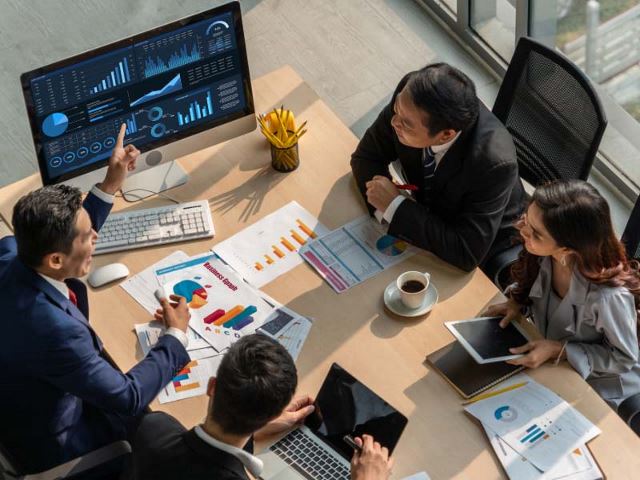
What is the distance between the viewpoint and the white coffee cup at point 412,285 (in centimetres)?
295

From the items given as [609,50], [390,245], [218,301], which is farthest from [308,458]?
[609,50]

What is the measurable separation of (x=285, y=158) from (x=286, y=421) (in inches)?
40.6

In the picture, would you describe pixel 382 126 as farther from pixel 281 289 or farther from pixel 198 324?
pixel 198 324

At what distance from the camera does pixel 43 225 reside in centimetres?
266

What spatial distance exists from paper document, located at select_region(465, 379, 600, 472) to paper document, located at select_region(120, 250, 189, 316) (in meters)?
1.02

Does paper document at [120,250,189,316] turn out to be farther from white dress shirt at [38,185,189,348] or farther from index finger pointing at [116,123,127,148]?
index finger pointing at [116,123,127,148]

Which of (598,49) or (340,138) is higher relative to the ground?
(340,138)

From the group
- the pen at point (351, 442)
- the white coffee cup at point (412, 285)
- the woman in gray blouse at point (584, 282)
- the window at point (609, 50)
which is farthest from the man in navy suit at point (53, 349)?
the window at point (609, 50)

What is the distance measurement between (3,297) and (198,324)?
0.59m

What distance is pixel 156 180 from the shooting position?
11.1 ft

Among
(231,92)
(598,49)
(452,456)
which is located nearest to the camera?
(452,456)

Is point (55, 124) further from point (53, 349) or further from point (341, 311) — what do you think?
point (341, 311)

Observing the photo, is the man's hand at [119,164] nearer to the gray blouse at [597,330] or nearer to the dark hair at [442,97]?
the dark hair at [442,97]

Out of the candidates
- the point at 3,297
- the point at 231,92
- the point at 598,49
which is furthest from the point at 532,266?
the point at 598,49
